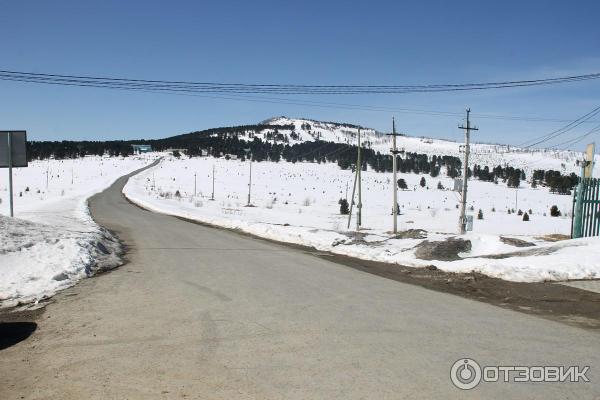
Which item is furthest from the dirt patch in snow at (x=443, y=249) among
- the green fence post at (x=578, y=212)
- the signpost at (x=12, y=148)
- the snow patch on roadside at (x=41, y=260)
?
the signpost at (x=12, y=148)

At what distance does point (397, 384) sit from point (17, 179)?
121 metres

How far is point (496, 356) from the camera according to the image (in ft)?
18.0

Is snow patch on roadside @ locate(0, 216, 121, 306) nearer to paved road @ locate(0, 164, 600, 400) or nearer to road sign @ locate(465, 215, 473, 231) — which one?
paved road @ locate(0, 164, 600, 400)

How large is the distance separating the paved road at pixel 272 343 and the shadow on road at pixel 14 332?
0.51ft

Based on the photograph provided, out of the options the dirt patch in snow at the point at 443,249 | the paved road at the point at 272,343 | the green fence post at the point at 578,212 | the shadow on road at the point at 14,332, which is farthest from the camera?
the green fence post at the point at 578,212

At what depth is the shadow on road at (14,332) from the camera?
5977mm

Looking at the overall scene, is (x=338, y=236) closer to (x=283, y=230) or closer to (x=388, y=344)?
(x=283, y=230)

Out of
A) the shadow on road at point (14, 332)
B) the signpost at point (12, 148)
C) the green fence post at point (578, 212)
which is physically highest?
the signpost at point (12, 148)

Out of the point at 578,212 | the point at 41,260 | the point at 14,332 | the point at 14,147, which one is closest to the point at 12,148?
the point at 14,147

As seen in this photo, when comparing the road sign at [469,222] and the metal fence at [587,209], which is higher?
the metal fence at [587,209]

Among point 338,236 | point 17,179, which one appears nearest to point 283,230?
point 338,236

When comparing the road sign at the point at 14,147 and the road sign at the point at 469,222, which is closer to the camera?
the road sign at the point at 14,147

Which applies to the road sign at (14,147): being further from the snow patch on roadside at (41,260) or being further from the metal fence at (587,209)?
the metal fence at (587,209)

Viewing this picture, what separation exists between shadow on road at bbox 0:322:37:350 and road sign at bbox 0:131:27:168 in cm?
1191
